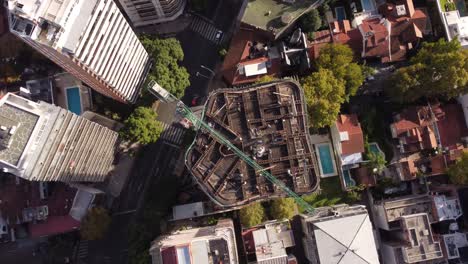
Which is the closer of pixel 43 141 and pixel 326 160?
pixel 43 141

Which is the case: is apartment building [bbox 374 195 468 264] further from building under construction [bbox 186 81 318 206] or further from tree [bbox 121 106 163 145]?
tree [bbox 121 106 163 145]

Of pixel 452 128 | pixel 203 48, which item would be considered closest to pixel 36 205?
pixel 203 48

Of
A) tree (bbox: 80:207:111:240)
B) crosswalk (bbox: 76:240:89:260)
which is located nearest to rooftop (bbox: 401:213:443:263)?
tree (bbox: 80:207:111:240)

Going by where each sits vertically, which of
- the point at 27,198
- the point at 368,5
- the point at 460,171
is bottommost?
the point at 460,171

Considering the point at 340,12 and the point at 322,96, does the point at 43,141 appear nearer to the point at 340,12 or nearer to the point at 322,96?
the point at 322,96

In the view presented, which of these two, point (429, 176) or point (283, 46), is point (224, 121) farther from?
point (429, 176)

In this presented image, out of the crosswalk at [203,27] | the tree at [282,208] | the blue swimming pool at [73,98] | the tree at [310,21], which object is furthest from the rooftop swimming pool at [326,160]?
the blue swimming pool at [73,98]

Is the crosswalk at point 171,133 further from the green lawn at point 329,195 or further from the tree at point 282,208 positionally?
the green lawn at point 329,195
